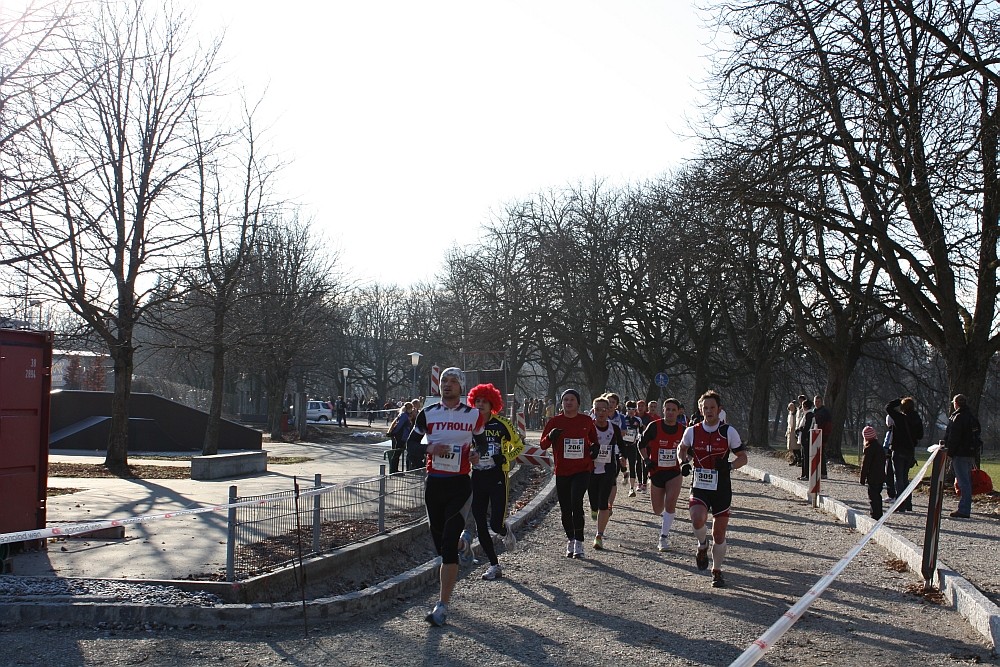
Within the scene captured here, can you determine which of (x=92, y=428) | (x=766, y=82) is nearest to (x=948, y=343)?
(x=766, y=82)

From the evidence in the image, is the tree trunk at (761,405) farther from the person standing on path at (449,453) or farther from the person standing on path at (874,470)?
the person standing on path at (449,453)

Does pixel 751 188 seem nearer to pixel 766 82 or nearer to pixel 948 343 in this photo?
pixel 766 82

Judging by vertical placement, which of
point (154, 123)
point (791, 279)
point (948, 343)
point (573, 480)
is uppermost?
point (154, 123)

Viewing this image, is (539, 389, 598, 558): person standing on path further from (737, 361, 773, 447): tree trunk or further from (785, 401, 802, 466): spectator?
(737, 361, 773, 447): tree trunk

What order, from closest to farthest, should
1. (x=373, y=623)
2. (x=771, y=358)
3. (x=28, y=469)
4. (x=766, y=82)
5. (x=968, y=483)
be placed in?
(x=373, y=623) < (x=28, y=469) < (x=968, y=483) < (x=766, y=82) < (x=771, y=358)

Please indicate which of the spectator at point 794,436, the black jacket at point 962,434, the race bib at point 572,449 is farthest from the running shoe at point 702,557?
the spectator at point 794,436

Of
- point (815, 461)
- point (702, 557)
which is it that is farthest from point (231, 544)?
point (815, 461)

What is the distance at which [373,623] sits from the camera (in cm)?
780

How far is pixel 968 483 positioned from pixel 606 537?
6206 mm

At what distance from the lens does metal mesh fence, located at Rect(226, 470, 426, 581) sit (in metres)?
8.59

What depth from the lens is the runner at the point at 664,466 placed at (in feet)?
39.0

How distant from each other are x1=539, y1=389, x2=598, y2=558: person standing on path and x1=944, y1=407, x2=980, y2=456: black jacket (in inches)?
264

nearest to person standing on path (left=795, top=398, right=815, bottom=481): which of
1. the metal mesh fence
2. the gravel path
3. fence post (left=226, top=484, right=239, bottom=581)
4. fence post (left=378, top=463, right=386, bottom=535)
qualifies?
the gravel path

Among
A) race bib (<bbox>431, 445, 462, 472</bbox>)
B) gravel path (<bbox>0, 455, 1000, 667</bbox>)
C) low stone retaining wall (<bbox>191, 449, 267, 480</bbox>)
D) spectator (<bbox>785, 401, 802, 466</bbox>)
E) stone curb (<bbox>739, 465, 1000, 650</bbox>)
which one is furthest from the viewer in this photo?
spectator (<bbox>785, 401, 802, 466</bbox>)
